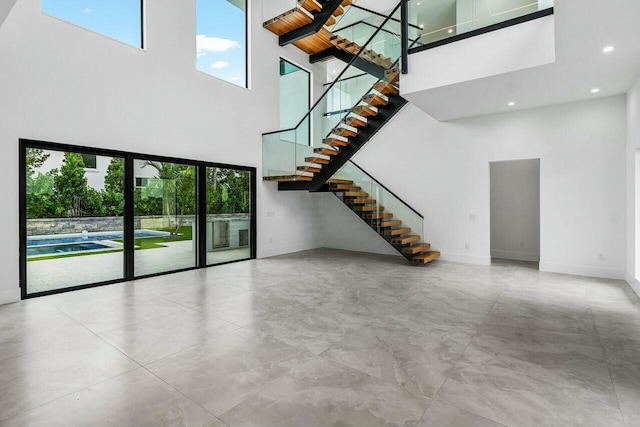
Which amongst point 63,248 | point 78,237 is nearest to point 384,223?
point 78,237

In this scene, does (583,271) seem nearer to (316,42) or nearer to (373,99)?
(373,99)

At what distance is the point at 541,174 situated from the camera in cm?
707

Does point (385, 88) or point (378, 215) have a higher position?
point (385, 88)

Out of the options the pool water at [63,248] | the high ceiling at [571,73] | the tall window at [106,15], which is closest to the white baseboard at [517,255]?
the high ceiling at [571,73]

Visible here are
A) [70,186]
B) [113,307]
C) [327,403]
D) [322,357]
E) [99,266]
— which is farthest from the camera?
[99,266]

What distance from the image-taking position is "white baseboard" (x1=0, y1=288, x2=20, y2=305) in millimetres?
4695

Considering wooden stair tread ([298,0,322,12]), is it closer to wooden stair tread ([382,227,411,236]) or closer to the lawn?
wooden stair tread ([382,227,411,236])

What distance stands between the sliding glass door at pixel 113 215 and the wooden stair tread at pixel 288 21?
13.1ft

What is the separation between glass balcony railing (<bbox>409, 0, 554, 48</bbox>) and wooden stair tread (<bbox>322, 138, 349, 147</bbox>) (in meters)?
2.61

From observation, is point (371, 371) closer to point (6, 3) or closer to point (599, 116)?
point (6, 3)

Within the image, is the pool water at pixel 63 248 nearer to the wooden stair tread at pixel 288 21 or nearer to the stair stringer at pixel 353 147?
the stair stringer at pixel 353 147

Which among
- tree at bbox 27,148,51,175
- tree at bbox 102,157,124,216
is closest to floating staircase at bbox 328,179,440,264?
tree at bbox 102,157,124,216

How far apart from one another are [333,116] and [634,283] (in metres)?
6.60

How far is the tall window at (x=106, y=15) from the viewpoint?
5.29m
